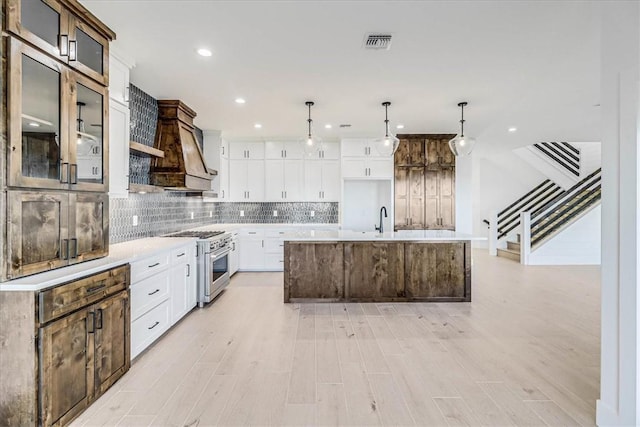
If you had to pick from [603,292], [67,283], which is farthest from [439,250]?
[67,283]

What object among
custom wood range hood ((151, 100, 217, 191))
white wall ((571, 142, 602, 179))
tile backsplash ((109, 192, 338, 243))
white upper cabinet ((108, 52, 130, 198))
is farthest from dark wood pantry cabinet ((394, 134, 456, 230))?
white wall ((571, 142, 602, 179))

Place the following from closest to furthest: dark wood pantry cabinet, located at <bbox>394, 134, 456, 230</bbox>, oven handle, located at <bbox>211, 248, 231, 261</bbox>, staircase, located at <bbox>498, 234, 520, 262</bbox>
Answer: oven handle, located at <bbox>211, 248, 231, 261</bbox>
dark wood pantry cabinet, located at <bbox>394, 134, 456, 230</bbox>
staircase, located at <bbox>498, 234, 520, 262</bbox>

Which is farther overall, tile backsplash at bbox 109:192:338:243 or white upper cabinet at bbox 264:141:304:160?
white upper cabinet at bbox 264:141:304:160

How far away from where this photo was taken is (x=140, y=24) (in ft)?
8.87

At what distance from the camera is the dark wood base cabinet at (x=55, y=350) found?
1.83 metres

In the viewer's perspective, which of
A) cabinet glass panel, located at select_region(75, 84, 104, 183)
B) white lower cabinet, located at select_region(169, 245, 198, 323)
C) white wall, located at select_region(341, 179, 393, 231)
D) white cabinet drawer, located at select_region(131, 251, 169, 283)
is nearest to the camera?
cabinet glass panel, located at select_region(75, 84, 104, 183)

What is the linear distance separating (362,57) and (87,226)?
270cm

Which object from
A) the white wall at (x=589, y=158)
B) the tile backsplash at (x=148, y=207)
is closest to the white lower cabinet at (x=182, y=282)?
the tile backsplash at (x=148, y=207)

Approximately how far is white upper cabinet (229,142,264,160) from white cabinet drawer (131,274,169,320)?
3992mm

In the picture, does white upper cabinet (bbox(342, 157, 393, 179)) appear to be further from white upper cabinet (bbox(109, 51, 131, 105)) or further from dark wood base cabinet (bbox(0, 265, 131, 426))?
dark wood base cabinet (bbox(0, 265, 131, 426))

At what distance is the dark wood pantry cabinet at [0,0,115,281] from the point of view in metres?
1.87

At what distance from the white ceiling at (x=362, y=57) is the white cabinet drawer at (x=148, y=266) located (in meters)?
1.88

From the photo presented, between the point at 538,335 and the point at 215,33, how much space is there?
4.08 metres

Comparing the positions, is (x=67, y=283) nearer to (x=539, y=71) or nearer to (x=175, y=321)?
(x=175, y=321)
